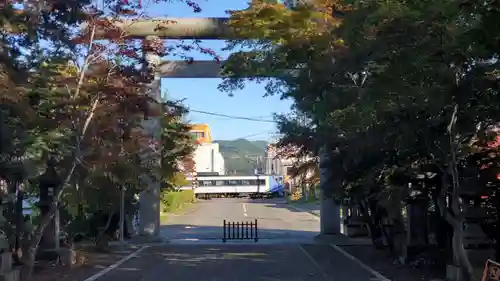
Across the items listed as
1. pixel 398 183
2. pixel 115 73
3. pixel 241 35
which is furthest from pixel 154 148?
pixel 398 183

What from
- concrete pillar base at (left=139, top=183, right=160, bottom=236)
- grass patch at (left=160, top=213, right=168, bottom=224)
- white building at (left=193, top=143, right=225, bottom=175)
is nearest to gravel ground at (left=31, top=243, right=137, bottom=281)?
concrete pillar base at (left=139, top=183, right=160, bottom=236)

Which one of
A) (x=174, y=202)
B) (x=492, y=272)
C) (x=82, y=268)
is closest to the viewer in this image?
(x=492, y=272)

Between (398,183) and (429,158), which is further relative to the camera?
(398,183)

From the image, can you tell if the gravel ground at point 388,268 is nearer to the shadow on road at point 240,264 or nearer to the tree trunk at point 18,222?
the shadow on road at point 240,264

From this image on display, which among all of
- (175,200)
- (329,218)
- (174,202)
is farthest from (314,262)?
(175,200)

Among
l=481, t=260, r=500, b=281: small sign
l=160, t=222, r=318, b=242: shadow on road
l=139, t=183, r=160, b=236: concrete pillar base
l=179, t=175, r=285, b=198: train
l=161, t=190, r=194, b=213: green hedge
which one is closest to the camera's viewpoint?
l=481, t=260, r=500, b=281: small sign

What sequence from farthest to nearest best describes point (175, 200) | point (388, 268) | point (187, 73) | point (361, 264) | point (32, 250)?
point (175, 200)
point (187, 73)
point (361, 264)
point (388, 268)
point (32, 250)

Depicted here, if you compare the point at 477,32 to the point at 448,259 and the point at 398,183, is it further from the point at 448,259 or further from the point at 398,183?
the point at 448,259

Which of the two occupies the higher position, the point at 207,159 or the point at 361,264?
the point at 207,159

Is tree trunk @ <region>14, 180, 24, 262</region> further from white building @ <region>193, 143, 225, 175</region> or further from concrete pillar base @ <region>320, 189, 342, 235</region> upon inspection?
white building @ <region>193, 143, 225, 175</region>

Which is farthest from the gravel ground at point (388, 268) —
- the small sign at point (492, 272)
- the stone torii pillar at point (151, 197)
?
the stone torii pillar at point (151, 197)

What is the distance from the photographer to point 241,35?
1981 cm

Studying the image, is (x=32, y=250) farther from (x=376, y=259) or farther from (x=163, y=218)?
(x=163, y=218)

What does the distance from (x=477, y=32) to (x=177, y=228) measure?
26.5 m
